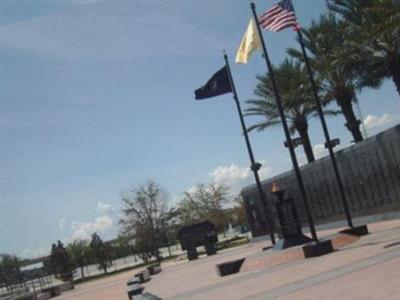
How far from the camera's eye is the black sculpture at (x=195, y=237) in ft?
137

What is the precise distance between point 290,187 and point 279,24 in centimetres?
1746

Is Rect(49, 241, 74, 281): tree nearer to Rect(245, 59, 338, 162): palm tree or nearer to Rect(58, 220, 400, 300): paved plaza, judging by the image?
Rect(245, 59, 338, 162): palm tree

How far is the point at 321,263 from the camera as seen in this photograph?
52.7 feet

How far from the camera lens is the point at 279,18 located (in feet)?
67.6

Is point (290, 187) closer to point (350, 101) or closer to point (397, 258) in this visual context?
point (350, 101)

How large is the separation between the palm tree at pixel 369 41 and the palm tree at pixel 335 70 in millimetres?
1184

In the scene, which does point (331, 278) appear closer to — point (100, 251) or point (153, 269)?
point (153, 269)

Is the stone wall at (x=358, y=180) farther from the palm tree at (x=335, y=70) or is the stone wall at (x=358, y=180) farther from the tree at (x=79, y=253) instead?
the tree at (x=79, y=253)

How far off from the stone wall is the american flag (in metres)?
7.54

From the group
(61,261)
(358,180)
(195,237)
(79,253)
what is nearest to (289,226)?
(358,180)

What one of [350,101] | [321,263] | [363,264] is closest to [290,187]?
[350,101]

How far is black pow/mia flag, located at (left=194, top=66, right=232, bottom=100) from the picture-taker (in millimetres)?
25031

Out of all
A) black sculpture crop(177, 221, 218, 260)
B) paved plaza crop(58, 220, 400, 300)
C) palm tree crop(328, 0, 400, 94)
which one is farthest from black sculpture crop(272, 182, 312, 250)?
black sculpture crop(177, 221, 218, 260)

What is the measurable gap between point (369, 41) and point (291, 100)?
9.41 meters
